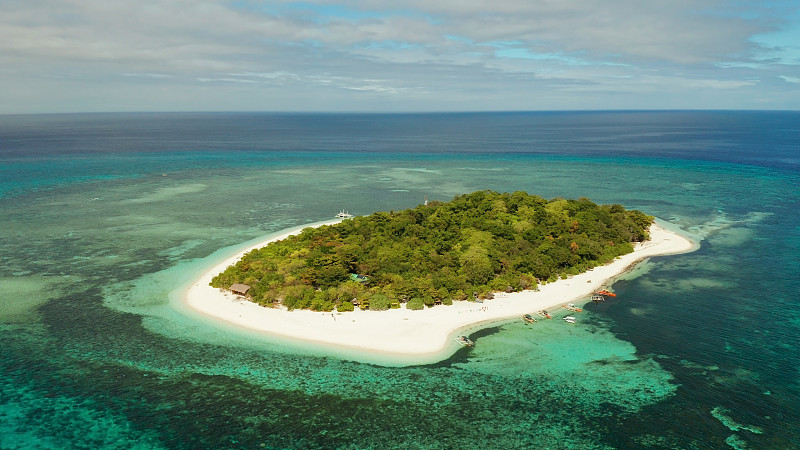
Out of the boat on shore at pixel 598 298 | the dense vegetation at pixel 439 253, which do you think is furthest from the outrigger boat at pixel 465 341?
the boat on shore at pixel 598 298

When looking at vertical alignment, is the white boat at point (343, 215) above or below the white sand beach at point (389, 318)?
above

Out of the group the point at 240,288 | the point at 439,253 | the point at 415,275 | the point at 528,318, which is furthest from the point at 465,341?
the point at 240,288

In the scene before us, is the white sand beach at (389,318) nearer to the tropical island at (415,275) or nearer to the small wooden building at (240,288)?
the tropical island at (415,275)

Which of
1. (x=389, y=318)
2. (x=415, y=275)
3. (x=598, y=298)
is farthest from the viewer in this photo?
(x=415, y=275)

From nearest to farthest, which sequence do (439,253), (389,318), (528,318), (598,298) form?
(389,318)
(528,318)
(598,298)
(439,253)

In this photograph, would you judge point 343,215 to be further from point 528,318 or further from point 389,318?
point 528,318

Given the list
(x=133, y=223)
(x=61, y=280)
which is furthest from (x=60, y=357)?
(x=133, y=223)

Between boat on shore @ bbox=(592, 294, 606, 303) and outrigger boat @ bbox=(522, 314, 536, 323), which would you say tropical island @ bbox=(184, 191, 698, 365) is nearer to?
outrigger boat @ bbox=(522, 314, 536, 323)
